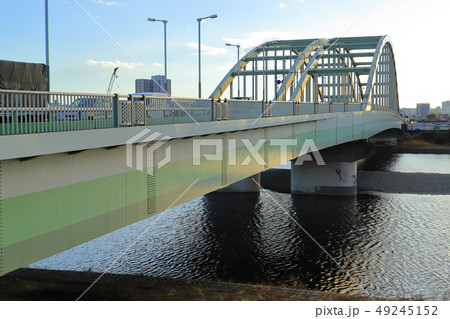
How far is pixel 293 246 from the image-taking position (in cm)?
2880

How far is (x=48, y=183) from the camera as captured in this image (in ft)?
32.7

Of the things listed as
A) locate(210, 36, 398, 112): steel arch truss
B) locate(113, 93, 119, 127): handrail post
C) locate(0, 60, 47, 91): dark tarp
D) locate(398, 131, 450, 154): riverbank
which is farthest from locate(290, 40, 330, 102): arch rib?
locate(398, 131, 450, 154): riverbank

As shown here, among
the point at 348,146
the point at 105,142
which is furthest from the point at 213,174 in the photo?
the point at 348,146

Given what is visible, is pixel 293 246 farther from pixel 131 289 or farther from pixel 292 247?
pixel 131 289

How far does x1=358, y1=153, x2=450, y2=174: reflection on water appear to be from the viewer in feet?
214

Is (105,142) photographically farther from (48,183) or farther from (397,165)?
(397,165)

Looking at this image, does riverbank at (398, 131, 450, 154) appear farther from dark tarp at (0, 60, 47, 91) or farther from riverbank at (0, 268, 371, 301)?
dark tarp at (0, 60, 47, 91)

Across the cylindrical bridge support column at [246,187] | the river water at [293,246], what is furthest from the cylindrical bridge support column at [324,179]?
the cylindrical bridge support column at [246,187]

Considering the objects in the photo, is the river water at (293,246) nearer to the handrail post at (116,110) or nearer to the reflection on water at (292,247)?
the reflection on water at (292,247)

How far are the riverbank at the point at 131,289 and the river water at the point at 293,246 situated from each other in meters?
1.29

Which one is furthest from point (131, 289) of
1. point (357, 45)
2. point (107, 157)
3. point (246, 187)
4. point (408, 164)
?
point (408, 164)

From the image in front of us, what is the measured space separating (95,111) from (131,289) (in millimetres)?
10974

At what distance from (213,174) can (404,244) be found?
1639 cm

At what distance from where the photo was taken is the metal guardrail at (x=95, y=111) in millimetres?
9316
